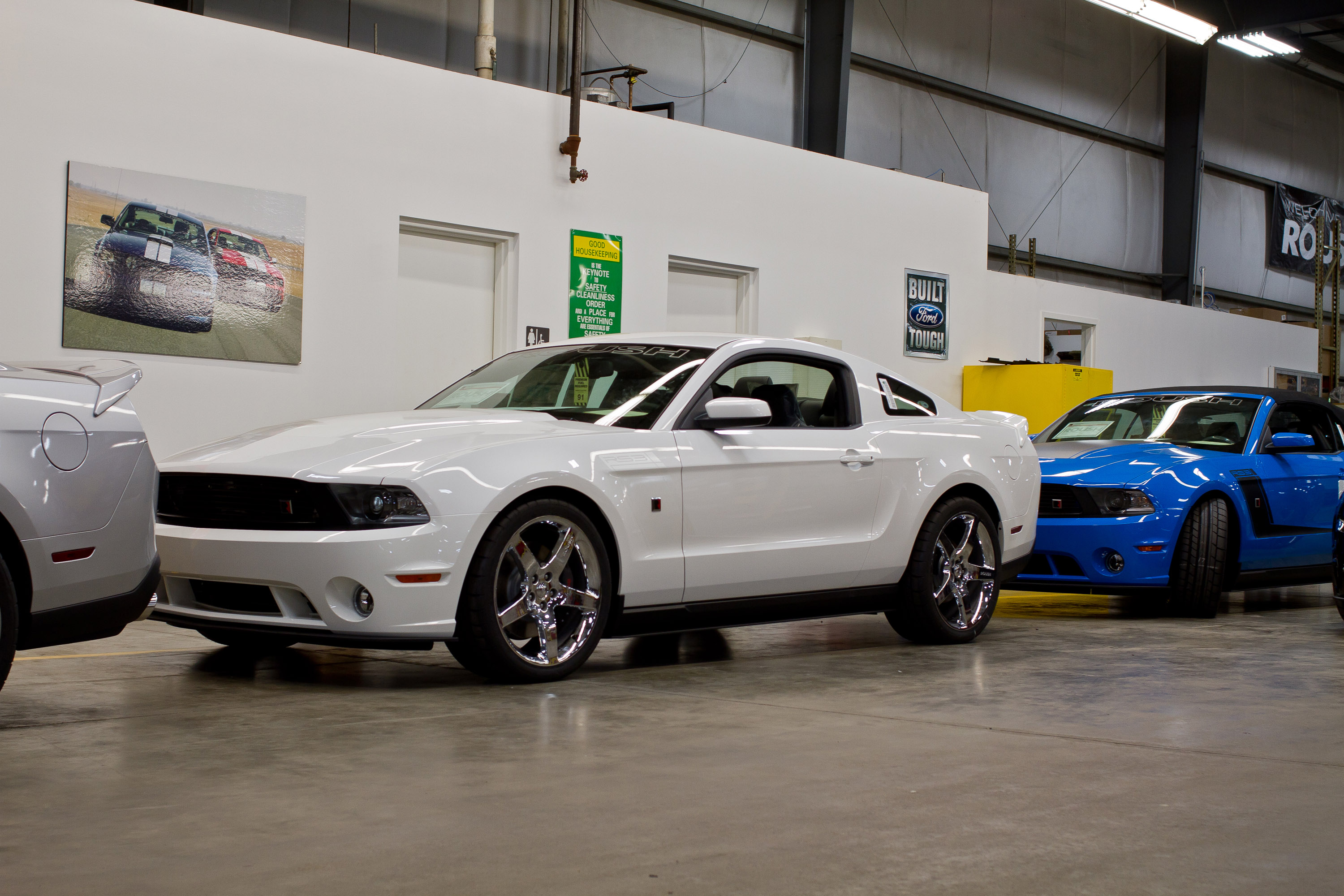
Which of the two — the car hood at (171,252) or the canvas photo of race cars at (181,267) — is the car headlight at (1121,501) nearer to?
the canvas photo of race cars at (181,267)

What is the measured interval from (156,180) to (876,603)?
5.64m

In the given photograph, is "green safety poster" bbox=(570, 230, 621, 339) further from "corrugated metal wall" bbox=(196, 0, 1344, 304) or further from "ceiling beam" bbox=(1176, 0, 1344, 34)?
"ceiling beam" bbox=(1176, 0, 1344, 34)

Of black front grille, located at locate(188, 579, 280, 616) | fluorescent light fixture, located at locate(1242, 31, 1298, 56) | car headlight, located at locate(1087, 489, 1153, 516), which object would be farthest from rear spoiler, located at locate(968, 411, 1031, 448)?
fluorescent light fixture, located at locate(1242, 31, 1298, 56)

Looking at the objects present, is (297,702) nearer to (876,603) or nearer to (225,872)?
(225,872)

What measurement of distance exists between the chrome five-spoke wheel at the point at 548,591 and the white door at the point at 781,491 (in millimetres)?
489

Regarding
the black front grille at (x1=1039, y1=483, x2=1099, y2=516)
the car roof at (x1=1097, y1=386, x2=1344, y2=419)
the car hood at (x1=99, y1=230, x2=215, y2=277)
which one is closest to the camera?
the black front grille at (x1=1039, y1=483, x2=1099, y2=516)

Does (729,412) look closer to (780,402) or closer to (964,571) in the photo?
(780,402)

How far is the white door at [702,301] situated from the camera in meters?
12.6

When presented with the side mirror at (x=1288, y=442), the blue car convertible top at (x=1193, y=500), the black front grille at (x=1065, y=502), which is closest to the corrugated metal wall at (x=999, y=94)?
the blue car convertible top at (x=1193, y=500)

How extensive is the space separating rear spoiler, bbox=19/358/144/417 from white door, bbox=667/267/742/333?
8.12m

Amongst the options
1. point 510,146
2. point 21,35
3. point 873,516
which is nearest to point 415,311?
point 510,146

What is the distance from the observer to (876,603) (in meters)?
6.38

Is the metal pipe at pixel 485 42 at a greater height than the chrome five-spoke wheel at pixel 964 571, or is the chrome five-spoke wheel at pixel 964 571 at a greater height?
the metal pipe at pixel 485 42

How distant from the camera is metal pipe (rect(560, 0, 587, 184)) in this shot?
440 inches
